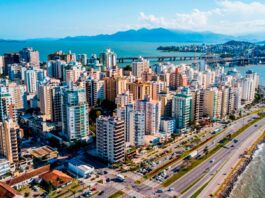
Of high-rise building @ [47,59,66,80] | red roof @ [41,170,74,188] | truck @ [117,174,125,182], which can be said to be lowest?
truck @ [117,174,125,182]

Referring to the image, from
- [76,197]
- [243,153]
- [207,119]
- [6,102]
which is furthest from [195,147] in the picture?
[6,102]

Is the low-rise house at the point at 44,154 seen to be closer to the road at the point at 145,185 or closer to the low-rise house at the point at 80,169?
the low-rise house at the point at 80,169

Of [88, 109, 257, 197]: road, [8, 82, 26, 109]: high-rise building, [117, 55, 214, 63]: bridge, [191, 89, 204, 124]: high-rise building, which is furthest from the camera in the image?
[117, 55, 214, 63]: bridge

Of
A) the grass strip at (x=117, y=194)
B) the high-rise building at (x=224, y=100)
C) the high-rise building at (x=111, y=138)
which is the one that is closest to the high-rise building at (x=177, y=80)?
the high-rise building at (x=224, y=100)

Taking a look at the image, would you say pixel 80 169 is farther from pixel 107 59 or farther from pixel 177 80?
pixel 107 59

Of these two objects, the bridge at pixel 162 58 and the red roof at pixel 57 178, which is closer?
the red roof at pixel 57 178

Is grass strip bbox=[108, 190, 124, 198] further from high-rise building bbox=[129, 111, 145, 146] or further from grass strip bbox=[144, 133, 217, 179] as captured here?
high-rise building bbox=[129, 111, 145, 146]

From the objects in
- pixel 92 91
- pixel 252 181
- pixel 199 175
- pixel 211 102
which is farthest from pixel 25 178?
pixel 211 102

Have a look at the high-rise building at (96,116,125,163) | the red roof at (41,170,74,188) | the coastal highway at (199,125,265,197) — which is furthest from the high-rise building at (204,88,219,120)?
the red roof at (41,170,74,188)
